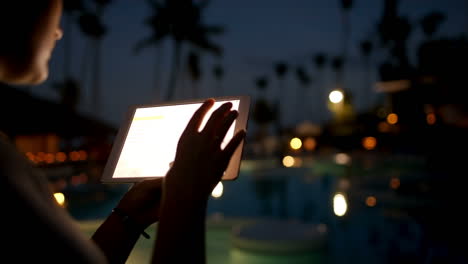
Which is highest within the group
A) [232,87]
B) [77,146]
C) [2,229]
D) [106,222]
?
[232,87]

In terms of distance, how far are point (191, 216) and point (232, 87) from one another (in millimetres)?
112850

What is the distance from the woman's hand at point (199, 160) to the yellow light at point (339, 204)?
33.5 feet

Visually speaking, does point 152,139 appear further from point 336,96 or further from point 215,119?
point 336,96

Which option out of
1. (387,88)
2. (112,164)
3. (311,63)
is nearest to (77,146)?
(387,88)

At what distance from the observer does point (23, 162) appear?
850 millimetres

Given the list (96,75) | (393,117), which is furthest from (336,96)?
(96,75)

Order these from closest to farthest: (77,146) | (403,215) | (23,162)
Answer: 1. (23,162)
2. (403,215)
3. (77,146)

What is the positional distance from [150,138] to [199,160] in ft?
2.04

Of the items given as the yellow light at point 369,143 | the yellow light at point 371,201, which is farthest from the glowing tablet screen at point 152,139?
the yellow light at point 369,143

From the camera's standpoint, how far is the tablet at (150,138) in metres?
1.53

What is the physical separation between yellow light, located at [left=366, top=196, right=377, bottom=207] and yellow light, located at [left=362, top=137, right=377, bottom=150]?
68.7ft

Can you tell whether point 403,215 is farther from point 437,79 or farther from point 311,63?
point 311,63

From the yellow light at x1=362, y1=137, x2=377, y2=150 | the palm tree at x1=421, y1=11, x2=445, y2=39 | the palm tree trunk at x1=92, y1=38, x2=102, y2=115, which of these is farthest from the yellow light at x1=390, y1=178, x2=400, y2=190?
the palm tree at x1=421, y1=11, x2=445, y2=39

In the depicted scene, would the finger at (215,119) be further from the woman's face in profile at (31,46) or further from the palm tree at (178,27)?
the palm tree at (178,27)
